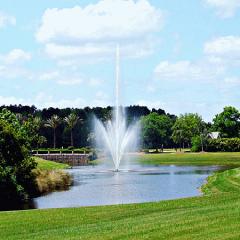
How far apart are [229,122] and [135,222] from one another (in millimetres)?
149992

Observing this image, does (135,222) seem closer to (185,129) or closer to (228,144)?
(228,144)

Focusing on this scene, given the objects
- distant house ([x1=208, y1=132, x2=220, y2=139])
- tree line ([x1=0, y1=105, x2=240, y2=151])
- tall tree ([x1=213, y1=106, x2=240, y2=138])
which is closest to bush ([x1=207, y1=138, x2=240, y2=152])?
tree line ([x1=0, y1=105, x2=240, y2=151])

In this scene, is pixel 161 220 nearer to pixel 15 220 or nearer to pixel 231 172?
pixel 15 220

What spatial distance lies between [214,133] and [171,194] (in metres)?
124

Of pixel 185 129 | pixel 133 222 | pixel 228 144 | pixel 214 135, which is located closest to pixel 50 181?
pixel 133 222

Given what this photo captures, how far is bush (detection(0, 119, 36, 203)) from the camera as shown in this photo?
150 ft

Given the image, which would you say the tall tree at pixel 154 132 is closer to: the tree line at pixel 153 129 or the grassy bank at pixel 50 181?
the tree line at pixel 153 129


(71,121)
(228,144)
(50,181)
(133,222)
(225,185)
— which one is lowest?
(225,185)

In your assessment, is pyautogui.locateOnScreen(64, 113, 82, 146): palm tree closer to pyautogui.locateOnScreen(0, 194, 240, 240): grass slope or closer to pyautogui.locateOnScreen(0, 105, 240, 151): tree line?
pyautogui.locateOnScreen(0, 105, 240, 151): tree line

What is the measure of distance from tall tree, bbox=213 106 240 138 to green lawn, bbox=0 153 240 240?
14095 cm

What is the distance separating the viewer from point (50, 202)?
4247 cm

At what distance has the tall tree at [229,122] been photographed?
168750 millimetres

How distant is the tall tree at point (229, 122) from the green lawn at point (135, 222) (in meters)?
141

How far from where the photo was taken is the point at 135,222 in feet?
73.0
